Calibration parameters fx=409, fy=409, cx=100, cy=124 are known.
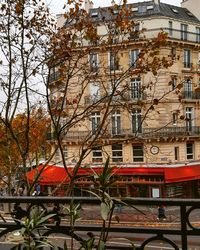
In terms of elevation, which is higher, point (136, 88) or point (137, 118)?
point (137, 118)

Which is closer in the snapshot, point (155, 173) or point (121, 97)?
point (121, 97)

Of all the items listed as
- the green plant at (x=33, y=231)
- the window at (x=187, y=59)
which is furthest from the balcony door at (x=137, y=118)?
the window at (x=187, y=59)

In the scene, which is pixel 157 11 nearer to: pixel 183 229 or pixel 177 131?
pixel 177 131

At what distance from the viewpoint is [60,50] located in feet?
26.3

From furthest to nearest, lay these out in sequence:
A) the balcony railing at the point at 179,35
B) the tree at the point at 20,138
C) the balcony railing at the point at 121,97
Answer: the balcony railing at the point at 179,35, the tree at the point at 20,138, the balcony railing at the point at 121,97

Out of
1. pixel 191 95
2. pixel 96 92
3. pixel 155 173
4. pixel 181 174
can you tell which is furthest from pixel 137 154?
pixel 96 92

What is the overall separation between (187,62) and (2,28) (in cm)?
2439

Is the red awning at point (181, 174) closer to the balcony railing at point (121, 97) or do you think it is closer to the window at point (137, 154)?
the window at point (137, 154)

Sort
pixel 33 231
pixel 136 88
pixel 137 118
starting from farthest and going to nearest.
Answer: pixel 137 118
pixel 136 88
pixel 33 231

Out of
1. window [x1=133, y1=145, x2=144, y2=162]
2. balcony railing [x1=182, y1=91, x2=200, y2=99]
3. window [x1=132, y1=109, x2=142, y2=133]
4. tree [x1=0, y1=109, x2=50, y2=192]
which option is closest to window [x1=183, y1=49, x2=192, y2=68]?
balcony railing [x1=182, y1=91, x2=200, y2=99]

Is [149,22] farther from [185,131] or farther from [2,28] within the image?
[2,28]

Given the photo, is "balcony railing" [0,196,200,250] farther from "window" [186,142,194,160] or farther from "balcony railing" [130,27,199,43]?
"window" [186,142,194,160]

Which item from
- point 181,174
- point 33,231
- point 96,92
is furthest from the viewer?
point 181,174

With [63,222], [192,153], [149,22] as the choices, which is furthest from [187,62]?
[63,222]
